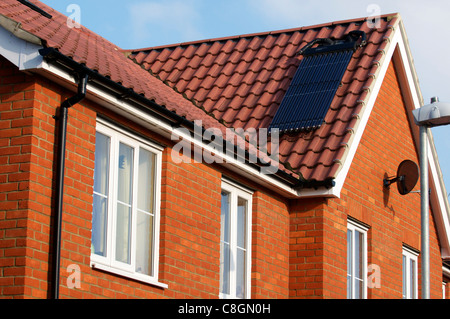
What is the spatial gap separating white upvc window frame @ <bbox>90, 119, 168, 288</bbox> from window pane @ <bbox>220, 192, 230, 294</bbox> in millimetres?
1662

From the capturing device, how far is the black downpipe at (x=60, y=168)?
341 inches

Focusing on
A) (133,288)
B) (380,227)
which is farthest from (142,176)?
(380,227)

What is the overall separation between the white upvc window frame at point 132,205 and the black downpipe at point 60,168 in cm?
68

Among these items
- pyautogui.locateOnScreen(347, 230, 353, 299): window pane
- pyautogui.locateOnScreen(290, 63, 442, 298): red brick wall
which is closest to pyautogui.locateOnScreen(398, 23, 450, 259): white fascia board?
pyautogui.locateOnScreen(290, 63, 442, 298): red brick wall

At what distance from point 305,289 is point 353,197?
1863 mm

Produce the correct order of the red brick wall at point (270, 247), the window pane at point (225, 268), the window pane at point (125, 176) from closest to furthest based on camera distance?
the window pane at point (125, 176) < the window pane at point (225, 268) < the red brick wall at point (270, 247)

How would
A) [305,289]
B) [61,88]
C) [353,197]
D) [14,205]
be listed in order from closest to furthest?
[14,205] → [61,88] → [305,289] → [353,197]

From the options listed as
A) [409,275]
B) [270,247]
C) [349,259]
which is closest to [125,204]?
[270,247]

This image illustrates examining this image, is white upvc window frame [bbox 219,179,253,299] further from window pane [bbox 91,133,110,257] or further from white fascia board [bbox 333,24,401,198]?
window pane [bbox 91,133,110,257]

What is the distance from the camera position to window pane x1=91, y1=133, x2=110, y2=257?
31.9 feet

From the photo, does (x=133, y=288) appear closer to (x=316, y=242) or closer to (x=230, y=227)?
(x=230, y=227)

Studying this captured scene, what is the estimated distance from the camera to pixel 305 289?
13133 mm

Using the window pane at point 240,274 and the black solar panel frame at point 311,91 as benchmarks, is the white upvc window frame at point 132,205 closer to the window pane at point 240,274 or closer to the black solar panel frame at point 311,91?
the window pane at point 240,274

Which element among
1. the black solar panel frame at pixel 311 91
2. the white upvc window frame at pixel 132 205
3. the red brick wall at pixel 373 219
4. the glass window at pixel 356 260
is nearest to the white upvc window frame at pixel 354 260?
the glass window at pixel 356 260
